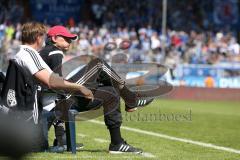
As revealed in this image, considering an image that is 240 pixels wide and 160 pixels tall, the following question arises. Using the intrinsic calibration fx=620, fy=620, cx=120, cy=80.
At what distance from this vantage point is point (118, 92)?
7.75 m

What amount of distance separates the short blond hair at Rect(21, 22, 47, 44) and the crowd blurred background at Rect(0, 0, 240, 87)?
16182 mm

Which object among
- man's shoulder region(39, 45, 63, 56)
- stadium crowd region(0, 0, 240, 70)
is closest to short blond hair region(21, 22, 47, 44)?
man's shoulder region(39, 45, 63, 56)

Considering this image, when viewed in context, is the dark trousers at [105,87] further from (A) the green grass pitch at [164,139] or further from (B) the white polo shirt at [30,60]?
(B) the white polo shirt at [30,60]

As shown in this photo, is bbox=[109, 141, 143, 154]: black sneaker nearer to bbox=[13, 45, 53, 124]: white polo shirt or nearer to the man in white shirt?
the man in white shirt

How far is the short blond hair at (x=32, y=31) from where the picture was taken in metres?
6.10

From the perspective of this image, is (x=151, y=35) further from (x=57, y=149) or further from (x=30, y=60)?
(x=30, y=60)

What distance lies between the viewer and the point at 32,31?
6117 millimetres

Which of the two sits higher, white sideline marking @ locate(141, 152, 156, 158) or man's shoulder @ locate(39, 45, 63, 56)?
man's shoulder @ locate(39, 45, 63, 56)

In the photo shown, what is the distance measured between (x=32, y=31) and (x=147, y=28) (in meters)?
26.4

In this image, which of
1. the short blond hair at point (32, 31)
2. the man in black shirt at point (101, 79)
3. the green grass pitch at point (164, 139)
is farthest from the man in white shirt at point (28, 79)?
the man in black shirt at point (101, 79)

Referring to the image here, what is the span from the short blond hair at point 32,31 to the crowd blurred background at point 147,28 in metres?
16.2

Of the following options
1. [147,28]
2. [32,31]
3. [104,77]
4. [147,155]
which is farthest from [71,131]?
[147,28]

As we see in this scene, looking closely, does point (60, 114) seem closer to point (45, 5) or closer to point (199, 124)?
point (199, 124)

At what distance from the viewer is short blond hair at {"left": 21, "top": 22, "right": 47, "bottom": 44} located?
240 inches
